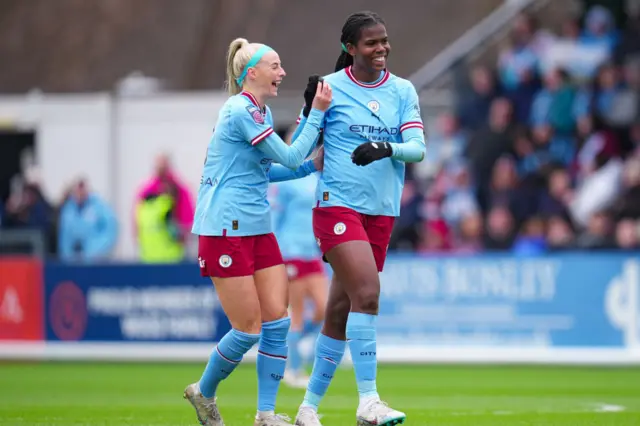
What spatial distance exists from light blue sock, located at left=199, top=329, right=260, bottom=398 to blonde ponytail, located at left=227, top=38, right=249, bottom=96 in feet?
5.28

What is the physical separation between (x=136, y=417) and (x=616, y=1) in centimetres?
1401

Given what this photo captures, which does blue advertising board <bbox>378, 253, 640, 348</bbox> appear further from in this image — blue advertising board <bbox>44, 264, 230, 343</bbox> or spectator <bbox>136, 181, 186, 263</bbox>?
spectator <bbox>136, 181, 186, 263</bbox>

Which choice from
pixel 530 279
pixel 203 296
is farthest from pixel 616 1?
pixel 203 296

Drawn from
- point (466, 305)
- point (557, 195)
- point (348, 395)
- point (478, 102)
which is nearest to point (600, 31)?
point (478, 102)

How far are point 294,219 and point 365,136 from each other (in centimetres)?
602

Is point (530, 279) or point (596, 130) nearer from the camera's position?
point (530, 279)

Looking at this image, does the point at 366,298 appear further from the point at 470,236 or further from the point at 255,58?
the point at 470,236

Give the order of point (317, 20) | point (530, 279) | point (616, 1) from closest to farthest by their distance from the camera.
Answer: point (530, 279), point (616, 1), point (317, 20)

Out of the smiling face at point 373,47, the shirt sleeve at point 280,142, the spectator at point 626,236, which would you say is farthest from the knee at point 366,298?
the spectator at point 626,236

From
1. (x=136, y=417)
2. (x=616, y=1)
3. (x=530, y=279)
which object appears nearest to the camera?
(x=136, y=417)

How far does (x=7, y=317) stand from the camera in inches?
760

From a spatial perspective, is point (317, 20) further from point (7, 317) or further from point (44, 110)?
point (7, 317)

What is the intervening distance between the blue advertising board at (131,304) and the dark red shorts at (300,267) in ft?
10.5

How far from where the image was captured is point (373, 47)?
9109mm
